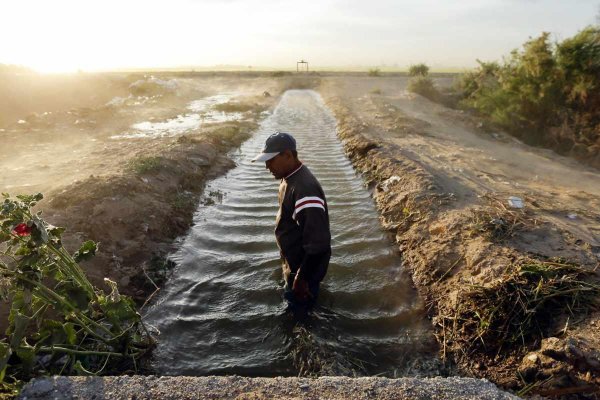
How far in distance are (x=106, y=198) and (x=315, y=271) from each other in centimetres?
421

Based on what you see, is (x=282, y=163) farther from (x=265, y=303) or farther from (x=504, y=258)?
(x=504, y=258)

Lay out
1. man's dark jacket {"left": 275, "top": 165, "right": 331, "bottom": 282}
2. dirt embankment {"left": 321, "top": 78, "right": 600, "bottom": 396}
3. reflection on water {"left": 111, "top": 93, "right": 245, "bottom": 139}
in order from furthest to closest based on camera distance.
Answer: reflection on water {"left": 111, "top": 93, "right": 245, "bottom": 139}
man's dark jacket {"left": 275, "top": 165, "right": 331, "bottom": 282}
dirt embankment {"left": 321, "top": 78, "right": 600, "bottom": 396}

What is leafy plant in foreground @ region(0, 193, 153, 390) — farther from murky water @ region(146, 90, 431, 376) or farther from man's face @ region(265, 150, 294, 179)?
man's face @ region(265, 150, 294, 179)

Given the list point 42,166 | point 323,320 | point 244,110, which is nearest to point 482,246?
point 323,320

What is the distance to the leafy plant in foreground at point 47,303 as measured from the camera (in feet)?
8.55

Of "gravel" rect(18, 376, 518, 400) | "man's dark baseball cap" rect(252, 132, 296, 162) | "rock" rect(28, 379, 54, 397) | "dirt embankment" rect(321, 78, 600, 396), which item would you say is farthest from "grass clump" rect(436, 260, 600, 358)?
"rock" rect(28, 379, 54, 397)

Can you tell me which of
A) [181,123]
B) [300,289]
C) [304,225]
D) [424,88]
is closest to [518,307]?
[300,289]

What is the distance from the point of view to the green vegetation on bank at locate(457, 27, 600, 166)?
36.6ft

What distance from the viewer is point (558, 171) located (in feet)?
30.0

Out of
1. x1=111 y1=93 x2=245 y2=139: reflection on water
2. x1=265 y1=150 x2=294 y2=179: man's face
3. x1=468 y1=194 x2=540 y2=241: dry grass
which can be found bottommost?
x1=468 y1=194 x2=540 y2=241: dry grass

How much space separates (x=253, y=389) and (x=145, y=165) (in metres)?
6.03

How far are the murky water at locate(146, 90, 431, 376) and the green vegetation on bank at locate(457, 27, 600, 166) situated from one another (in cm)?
840

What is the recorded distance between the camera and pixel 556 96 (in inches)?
483

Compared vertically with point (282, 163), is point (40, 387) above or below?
below
